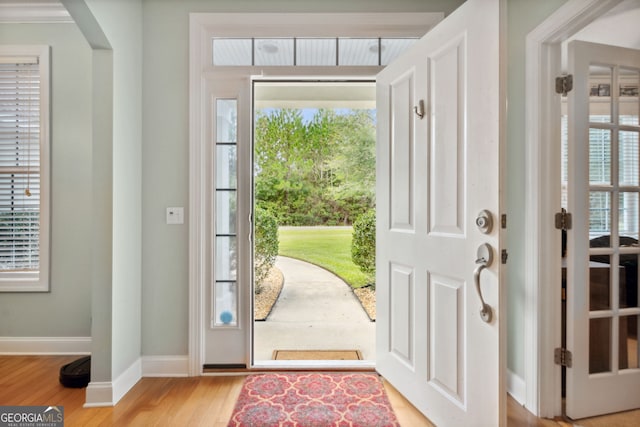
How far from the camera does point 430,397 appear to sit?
1722 millimetres

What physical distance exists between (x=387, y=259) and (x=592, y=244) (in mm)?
1172

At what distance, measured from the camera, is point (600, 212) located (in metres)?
1.87

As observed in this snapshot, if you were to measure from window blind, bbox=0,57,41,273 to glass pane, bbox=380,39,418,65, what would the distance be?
8.86 feet

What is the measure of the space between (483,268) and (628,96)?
1504 millimetres

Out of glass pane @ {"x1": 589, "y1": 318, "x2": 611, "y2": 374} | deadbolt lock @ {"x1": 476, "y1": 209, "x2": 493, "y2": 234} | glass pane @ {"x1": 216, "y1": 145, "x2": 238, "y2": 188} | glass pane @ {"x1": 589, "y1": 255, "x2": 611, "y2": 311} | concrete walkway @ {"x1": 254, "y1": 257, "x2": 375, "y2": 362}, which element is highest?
glass pane @ {"x1": 216, "y1": 145, "x2": 238, "y2": 188}

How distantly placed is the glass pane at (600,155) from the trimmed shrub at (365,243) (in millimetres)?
3330

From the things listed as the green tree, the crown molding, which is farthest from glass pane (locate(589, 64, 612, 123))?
the green tree

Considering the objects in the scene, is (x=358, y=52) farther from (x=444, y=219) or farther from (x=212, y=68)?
(x=444, y=219)

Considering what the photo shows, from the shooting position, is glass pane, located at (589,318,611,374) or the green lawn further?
the green lawn

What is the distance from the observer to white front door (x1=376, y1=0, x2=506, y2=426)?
1374 mm

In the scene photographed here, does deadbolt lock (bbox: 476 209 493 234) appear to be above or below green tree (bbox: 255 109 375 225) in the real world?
below

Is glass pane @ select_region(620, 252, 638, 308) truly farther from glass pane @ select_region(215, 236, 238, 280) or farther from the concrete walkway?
glass pane @ select_region(215, 236, 238, 280)

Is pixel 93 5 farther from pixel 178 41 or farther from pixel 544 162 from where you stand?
pixel 544 162

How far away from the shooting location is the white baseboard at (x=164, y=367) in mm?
2262
